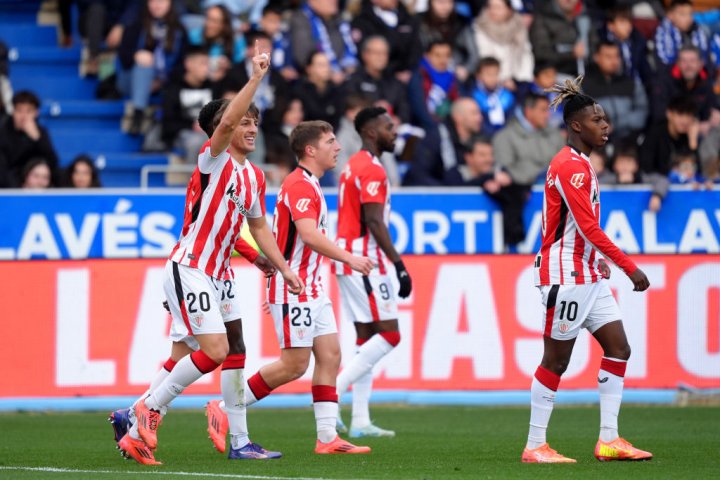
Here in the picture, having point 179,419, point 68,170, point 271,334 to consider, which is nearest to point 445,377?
point 271,334

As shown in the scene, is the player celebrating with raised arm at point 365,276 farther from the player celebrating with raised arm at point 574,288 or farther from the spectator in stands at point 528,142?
the spectator in stands at point 528,142

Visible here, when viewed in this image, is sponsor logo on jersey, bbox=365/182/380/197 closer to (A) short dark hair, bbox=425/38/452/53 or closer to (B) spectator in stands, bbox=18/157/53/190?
Answer: (B) spectator in stands, bbox=18/157/53/190

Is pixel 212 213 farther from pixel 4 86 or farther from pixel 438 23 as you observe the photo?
pixel 438 23

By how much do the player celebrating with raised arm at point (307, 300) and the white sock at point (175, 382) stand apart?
3.21 feet

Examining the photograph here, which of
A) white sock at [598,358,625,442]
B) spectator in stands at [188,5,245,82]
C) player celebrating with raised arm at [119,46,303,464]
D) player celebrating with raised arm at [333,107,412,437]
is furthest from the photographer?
spectator in stands at [188,5,245,82]

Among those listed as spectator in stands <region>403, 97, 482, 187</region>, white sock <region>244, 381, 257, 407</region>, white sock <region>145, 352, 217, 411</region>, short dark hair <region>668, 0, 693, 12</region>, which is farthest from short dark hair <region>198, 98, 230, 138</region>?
short dark hair <region>668, 0, 693, 12</region>

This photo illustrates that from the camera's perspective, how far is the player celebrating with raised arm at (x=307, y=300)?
977cm

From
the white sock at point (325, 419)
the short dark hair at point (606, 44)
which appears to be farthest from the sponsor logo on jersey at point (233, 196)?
the short dark hair at point (606, 44)

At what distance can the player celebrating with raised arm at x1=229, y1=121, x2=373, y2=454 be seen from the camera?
385 inches

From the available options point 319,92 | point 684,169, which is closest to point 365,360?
point 684,169

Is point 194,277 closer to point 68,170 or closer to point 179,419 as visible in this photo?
point 179,419

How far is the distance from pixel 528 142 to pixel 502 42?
3.18 metres

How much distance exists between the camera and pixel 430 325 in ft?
46.4

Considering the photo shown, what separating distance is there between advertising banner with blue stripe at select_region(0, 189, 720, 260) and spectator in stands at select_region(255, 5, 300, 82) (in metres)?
3.96
